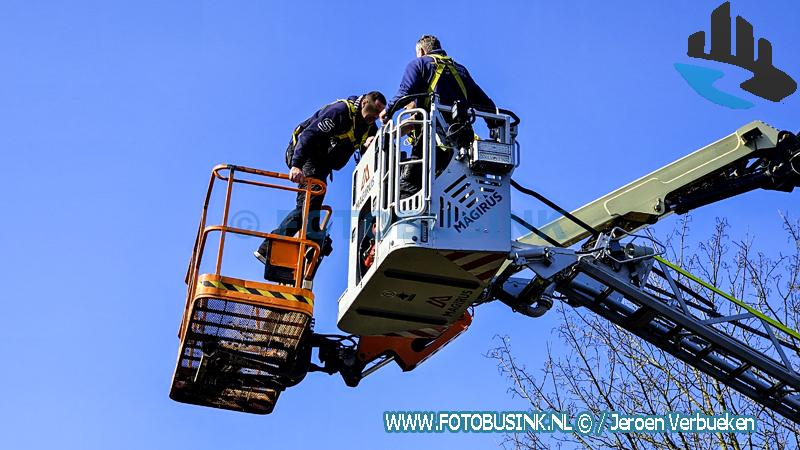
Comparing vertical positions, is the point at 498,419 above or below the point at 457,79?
below

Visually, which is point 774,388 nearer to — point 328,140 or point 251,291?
point 328,140

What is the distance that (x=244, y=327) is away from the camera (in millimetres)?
10055

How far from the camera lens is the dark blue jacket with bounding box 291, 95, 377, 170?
1115 cm

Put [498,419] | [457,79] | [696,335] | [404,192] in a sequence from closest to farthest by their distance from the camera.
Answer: [404,192] < [457,79] < [696,335] < [498,419]

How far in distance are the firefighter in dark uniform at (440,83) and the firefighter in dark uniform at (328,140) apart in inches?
44.3

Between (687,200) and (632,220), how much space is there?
Answer: 582 mm

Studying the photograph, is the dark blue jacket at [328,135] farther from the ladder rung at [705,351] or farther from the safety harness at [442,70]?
the ladder rung at [705,351]

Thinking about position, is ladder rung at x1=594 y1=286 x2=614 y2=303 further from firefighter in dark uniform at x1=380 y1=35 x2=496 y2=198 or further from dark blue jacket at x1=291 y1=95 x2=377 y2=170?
dark blue jacket at x1=291 y1=95 x2=377 y2=170

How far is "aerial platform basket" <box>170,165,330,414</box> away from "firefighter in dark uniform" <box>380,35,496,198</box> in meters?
1.41

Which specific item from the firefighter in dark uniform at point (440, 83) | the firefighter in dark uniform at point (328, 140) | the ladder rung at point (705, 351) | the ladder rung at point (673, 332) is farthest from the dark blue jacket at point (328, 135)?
the ladder rung at point (705, 351)

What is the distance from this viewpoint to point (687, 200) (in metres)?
11.0

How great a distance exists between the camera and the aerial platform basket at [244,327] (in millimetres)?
9617

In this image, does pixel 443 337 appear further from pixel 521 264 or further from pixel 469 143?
pixel 469 143

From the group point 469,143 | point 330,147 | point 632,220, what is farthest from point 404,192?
point 632,220
